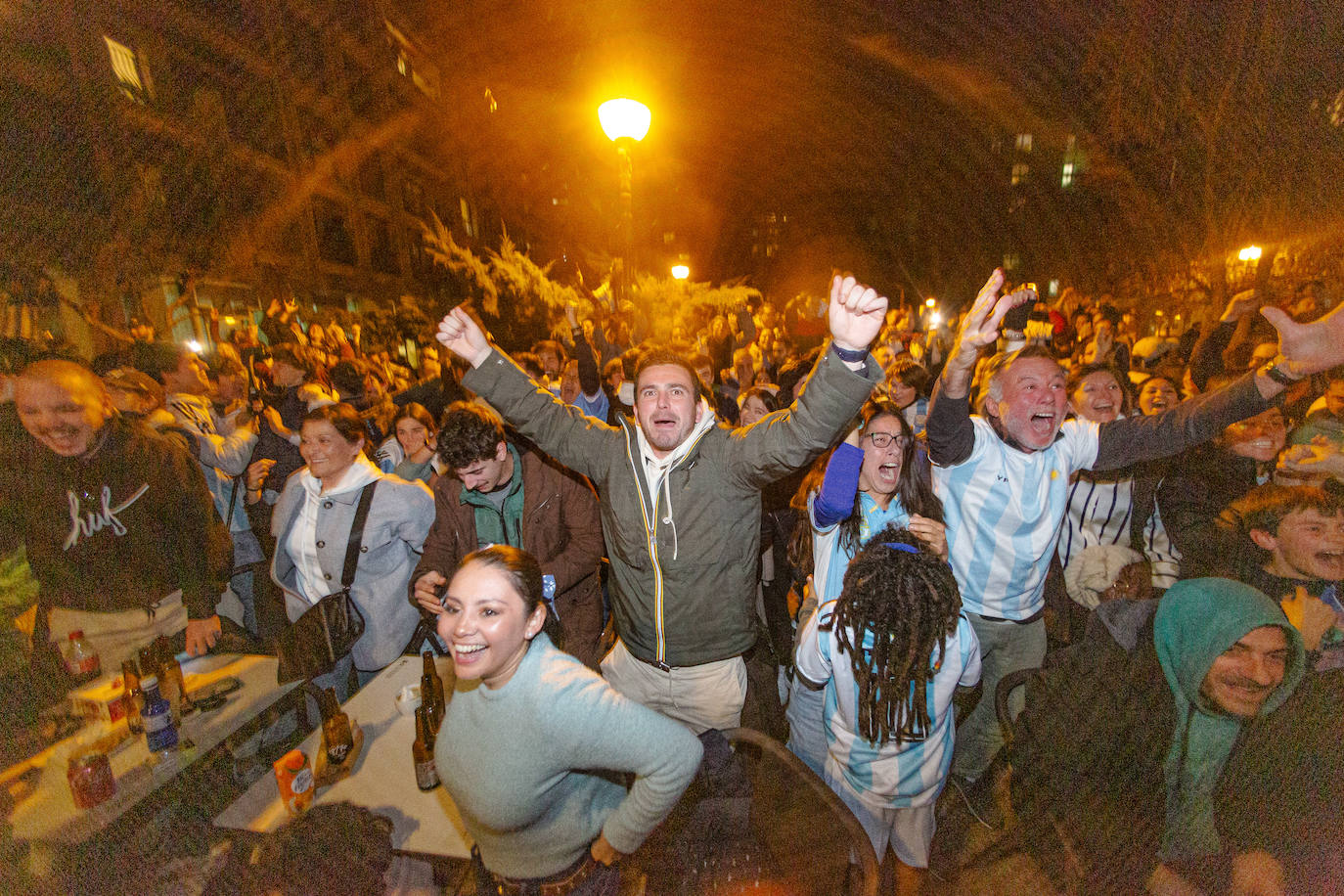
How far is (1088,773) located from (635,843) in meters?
1.93

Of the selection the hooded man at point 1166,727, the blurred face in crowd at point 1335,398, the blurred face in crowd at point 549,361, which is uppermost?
the blurred face in crowd at point 549,361

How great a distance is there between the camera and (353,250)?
20.2m

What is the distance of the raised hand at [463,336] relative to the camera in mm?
2270

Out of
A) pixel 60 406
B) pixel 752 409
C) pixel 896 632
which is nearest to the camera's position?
pixel 896 632

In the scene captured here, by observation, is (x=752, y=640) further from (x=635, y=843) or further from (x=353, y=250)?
(x=353, y=250)

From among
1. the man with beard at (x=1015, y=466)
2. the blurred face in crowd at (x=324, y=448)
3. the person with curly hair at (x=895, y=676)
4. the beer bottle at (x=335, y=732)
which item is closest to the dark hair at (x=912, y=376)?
the man with beard at (x=1015, y=466)

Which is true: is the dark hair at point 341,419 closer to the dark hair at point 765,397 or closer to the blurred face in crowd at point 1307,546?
the dark hair at point 765,397

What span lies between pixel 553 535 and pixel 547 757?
1.38 meters

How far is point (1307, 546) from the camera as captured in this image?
7.30 feet

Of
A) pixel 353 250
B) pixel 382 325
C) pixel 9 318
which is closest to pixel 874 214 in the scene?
pixel 382 325

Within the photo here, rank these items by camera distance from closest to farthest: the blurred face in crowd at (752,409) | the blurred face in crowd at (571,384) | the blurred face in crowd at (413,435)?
the blurred face in crowd at (413,435)
the blurred face in crowd at (752,409)
the blurred face in crowd at (571,384)

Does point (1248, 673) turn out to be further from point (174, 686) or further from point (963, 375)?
point (174, 686)

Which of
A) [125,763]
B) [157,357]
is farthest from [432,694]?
[157,357]

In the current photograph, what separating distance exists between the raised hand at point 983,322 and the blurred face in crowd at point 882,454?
46cm
